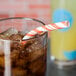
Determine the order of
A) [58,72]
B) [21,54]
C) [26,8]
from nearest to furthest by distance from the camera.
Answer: [21,54], [58,72], [26,8]

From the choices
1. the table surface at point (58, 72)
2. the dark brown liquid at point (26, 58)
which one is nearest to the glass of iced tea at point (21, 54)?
the dark brown liquid at point (26, 58)

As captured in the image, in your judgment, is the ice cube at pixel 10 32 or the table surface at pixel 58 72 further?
the table surface at pixel 58 72

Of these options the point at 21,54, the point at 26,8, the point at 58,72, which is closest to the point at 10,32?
the point at 21,54

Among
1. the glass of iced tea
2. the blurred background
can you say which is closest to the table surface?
the glass of iced tea

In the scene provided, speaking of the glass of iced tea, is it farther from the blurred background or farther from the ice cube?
the blurred background

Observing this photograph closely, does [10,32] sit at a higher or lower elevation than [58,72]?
higher

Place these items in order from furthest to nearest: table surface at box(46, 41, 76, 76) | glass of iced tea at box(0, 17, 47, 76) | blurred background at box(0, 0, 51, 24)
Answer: blurred background at box(0, 0, 51, 24) < table surface at box(46, 41, 76, 76) < glass of iced tea at box(0, 17, 47, 76)

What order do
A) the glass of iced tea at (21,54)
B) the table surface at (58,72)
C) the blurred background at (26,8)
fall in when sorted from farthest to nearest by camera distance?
the blurred background at (26,8), the table surface at (58,72), the glass of iced tea at (21,54)

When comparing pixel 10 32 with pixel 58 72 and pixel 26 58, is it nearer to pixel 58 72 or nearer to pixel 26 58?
pixel 26 58

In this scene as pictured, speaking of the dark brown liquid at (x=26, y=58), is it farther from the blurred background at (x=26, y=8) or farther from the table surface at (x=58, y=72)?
the blurred background at (x=26, y=8)
